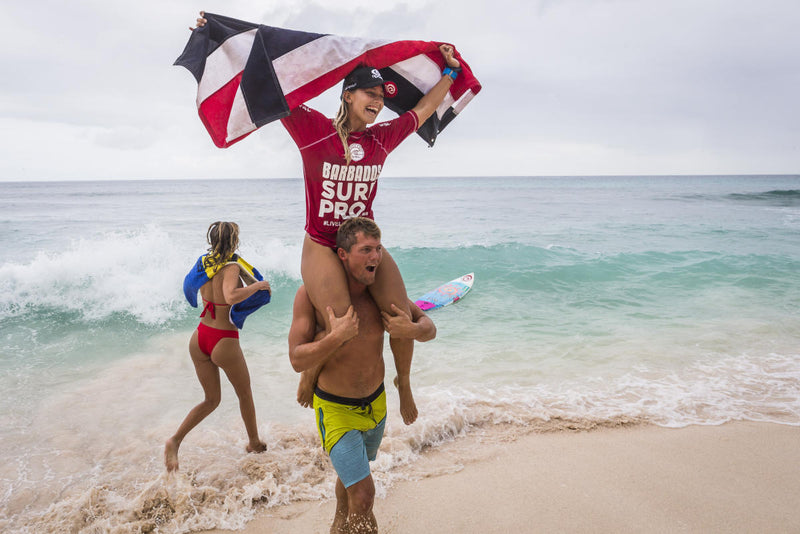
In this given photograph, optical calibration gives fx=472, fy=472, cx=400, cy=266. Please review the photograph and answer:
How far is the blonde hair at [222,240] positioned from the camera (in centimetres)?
426

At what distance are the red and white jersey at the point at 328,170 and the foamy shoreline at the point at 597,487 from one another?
2361mm

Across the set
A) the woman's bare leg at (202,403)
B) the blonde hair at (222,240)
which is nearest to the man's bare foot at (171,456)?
the woman's bare leg at (202,403)

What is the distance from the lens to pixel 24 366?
7.01 meters

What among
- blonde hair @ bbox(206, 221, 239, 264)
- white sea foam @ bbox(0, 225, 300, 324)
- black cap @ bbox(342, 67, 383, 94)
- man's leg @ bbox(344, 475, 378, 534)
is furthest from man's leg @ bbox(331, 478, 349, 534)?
white sea foam @ bbox(0, 225, 300, 324)

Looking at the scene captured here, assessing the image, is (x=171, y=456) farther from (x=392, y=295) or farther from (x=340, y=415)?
(x=392, y=295)

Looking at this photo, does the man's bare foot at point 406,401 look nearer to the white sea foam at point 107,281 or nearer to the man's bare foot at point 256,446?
the man's bare foot at point 256,446

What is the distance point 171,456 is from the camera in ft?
14.3

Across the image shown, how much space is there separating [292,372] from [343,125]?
480 centimetres

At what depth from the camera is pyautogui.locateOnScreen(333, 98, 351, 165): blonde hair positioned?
291 centimetres

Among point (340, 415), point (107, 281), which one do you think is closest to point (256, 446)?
point (340, 415)

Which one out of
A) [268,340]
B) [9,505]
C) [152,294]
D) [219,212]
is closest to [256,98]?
[9,505]

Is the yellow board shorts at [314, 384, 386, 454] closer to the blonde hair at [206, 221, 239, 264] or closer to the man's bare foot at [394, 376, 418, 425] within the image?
the man's bare foot at [394, 376, 418, 425]

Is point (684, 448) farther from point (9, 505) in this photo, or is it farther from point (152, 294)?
point (152, 294)

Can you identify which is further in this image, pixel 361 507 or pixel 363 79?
pixel 363 79
